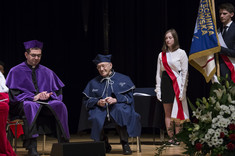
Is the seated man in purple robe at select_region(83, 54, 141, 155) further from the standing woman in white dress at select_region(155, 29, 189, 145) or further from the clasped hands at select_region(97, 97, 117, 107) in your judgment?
the standing woman in white dress at select_region(155, 29, 189, 145)

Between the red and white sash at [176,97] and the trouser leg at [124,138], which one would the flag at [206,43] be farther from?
the trouser leg at [124,138]

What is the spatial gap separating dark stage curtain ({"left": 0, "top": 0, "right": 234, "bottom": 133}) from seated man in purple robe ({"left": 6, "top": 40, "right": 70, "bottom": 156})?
10.0 ft

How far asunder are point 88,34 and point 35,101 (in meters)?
4.31

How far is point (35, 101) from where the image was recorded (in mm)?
5477

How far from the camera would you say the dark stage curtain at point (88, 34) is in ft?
27.1

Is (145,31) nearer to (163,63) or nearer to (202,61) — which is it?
(163,63)

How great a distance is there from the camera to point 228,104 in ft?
10.8

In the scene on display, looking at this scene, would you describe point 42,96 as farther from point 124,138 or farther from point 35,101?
point 124,138

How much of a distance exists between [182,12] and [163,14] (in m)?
0.36

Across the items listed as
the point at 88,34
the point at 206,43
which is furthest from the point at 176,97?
the point at 88,34

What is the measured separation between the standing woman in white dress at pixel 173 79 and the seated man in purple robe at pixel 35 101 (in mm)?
1403

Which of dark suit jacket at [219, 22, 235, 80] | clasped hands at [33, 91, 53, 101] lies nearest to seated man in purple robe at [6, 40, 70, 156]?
clasped hands at [33, 91, 53, 101]

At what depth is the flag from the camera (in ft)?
17.0

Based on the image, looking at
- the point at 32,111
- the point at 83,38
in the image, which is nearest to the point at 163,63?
the point at 32,111
